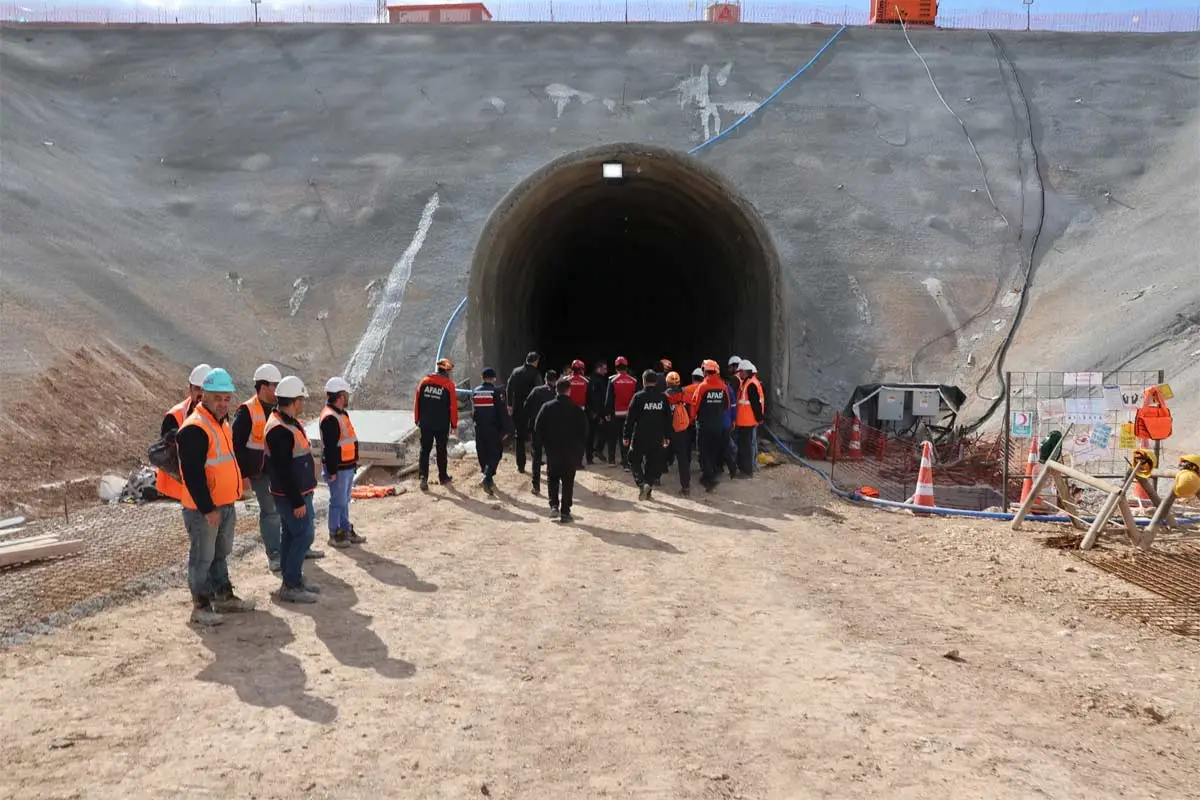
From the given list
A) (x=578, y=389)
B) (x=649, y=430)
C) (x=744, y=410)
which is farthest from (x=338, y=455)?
(x=744, y=410)

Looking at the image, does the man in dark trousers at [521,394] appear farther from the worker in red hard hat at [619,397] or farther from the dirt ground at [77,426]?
the dirt ground at [77,426]

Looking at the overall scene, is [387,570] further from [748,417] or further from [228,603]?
[748,417]

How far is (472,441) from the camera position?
14.1 metres

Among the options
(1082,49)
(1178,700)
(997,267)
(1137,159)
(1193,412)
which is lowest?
(1178,700)

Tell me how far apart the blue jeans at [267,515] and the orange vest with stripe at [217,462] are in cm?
82

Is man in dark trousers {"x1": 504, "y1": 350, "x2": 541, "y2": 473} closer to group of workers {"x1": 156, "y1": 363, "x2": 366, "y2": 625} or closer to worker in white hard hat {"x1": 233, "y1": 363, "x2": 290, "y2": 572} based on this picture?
group of workers {"x1": 156, "y1": 363, "x2": 366, "y2": 625}

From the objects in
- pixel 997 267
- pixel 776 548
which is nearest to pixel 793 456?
pixel 776 548

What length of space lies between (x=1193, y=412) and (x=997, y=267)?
7.23 meters

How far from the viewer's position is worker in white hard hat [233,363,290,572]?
6.45m

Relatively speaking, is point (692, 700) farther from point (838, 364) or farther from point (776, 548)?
point (838, 364)

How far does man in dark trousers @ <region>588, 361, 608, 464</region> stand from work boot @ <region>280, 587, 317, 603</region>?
7.17m

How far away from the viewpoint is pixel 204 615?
225 inches

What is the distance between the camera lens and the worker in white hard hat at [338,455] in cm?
755

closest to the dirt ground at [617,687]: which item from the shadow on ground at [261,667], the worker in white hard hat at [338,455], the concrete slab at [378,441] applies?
the shadow on ground at [261,667]
